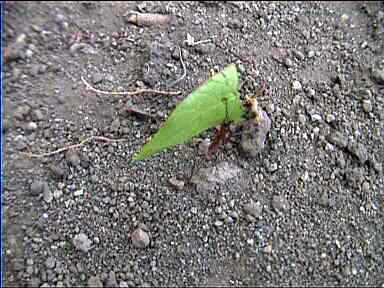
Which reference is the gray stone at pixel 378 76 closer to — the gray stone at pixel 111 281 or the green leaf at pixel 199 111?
the green leaf at pixel 199 111

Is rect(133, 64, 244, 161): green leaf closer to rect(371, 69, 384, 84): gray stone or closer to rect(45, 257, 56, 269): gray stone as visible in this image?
rect(45, 257, 56, 269): gray stone

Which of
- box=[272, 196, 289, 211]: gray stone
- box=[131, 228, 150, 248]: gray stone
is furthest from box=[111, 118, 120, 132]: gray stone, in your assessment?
box=[272, 196, 289, 211]: gray stone

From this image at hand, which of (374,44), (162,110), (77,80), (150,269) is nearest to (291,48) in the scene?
(374,44)

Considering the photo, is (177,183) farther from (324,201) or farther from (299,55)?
(299,55)

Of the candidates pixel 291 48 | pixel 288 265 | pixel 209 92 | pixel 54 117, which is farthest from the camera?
pixel 291 48

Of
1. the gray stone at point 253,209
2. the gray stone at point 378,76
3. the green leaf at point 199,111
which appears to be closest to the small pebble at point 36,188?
the green leaf at point 199,111

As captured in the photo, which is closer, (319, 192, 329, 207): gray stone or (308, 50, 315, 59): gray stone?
(319, 192, 329, 207): gray stone

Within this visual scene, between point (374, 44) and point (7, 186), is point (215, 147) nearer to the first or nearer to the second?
point (7, 186)
